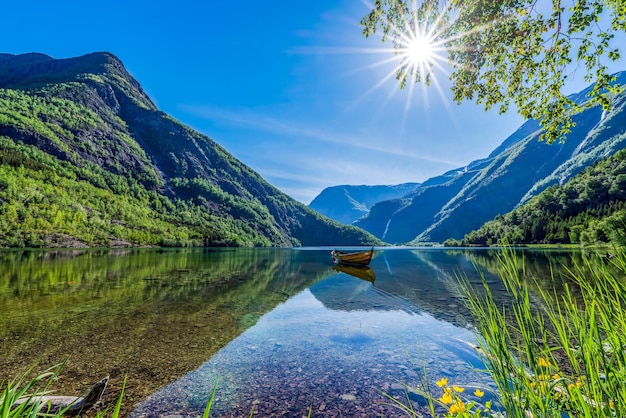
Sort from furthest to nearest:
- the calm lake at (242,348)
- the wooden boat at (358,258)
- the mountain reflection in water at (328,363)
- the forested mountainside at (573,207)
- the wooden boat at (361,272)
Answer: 1. the forested mountainside at (573,207)
2. the wooden boat at (358,258)
3. the wooden boat at (361,272)
4. the calm lake at (242,348)
5. the mountain reflection in water at (328,363)

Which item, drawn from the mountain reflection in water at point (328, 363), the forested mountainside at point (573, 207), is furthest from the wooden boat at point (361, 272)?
the forested mountainside at point (573, 207)

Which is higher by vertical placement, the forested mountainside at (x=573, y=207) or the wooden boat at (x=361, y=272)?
the forested mountainside at (x=573, y=207)

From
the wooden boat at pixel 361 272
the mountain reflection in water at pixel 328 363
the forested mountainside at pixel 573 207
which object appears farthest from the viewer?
the forested mountainside at pixel 573 207

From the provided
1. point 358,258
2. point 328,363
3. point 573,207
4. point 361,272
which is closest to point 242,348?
point 328,363

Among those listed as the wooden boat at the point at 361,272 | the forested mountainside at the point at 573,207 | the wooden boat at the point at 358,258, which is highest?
the forested mountainside at the point at 573,207

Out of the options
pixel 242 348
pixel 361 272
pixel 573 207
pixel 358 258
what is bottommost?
pixel 361 272

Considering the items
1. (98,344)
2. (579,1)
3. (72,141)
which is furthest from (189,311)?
(72,141)

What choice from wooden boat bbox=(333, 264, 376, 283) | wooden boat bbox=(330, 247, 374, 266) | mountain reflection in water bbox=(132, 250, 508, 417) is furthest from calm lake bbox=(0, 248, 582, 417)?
wooden boat bbox=(330, 247, 374, 266)

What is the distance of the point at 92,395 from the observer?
5566 mm

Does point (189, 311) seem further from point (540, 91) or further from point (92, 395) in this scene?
point (540, 91)

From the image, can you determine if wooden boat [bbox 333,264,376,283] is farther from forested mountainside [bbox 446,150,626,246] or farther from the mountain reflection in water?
forested mountainside [bbox 446,150,626,246]

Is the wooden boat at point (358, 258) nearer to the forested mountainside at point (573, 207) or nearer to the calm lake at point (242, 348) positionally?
the calm lake at point (242, 348)

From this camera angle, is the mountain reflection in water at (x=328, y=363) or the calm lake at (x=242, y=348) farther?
the calm lake at (x=242, y=348)

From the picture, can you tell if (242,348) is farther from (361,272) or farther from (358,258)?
(358,258)
